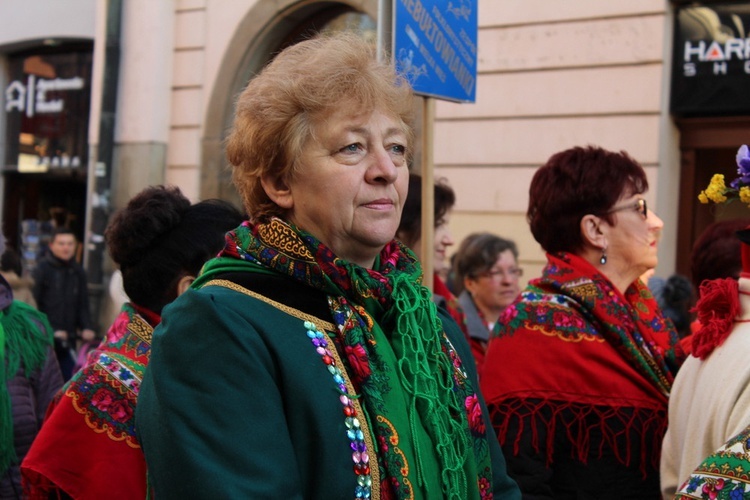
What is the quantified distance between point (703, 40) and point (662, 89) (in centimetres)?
50

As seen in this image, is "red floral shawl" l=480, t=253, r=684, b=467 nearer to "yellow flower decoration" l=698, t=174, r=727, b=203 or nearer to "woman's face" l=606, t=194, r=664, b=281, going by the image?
"woman's face" l=606, t=194, r=664, b=281

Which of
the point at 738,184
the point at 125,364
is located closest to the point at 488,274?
the point at 738,184

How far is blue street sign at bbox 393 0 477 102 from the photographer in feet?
10.8

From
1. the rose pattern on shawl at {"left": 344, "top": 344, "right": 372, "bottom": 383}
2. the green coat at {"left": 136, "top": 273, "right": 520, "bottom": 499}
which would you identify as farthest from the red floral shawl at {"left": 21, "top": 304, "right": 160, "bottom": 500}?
the rose pattern on shawl at {"left": 344, "top": 344, "right": 372, "bottom": 383}

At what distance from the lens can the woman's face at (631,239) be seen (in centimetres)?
337

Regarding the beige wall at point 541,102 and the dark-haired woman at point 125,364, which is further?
the beige wall at point 541,102

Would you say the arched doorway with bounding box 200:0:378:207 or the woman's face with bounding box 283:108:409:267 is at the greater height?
the arched doorway with bounding box 200:0:378:207

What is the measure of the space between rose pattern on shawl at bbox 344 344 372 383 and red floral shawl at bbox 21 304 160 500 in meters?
0.90

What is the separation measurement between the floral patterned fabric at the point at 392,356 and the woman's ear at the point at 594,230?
145 cm

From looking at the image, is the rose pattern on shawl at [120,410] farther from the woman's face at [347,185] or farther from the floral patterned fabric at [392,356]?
the woman's face at [347,185]

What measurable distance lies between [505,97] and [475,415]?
287 inches

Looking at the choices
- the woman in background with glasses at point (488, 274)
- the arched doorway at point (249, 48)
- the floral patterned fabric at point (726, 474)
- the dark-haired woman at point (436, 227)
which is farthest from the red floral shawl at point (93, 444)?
the arched doorway at point (249, 48)

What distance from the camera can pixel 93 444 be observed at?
100.0 inches

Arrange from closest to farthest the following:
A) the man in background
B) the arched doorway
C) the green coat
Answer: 1. the green coat
2. the man in background
3. the arched doorway
